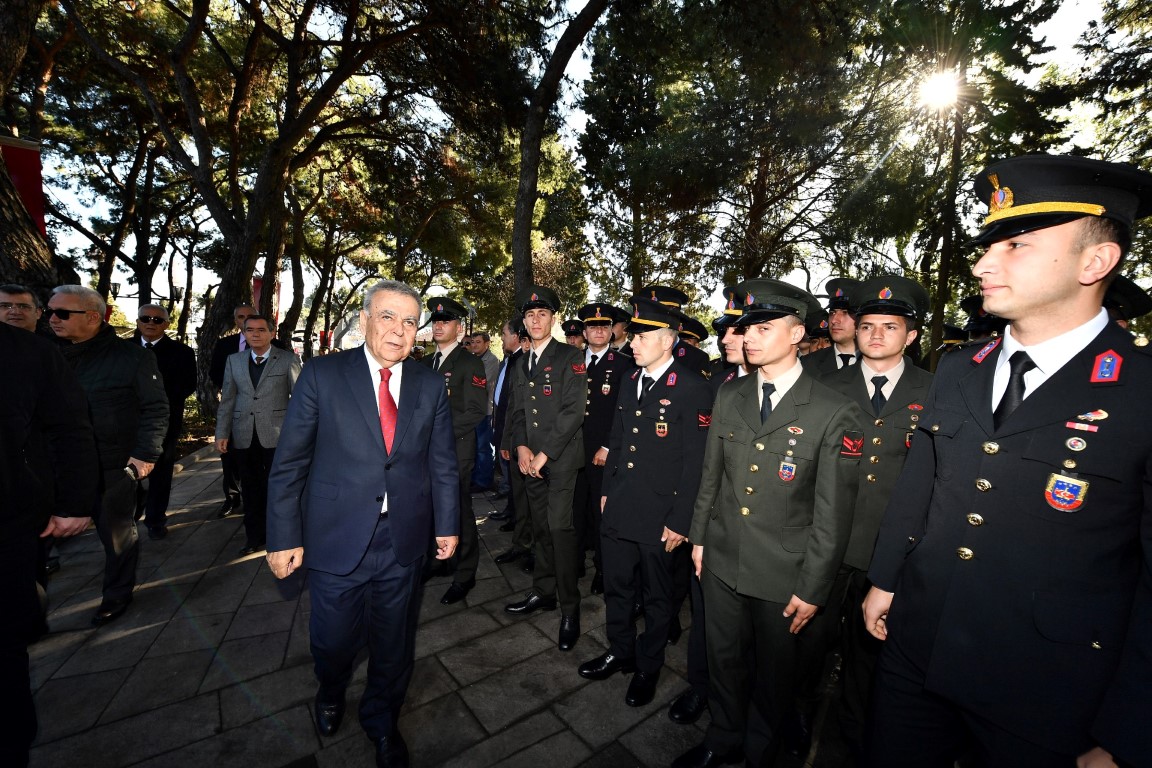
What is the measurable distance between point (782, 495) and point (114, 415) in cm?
509

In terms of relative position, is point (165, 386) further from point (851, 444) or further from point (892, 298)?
point (892, 298)

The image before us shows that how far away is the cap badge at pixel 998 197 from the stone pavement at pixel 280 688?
3058 millimetres

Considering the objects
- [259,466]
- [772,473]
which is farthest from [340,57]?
[772,473]

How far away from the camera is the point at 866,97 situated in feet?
39.7

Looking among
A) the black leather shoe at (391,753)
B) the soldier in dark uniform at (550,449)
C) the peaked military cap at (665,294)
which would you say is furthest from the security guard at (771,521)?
the peaked military cap at (665,294)

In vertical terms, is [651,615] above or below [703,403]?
below

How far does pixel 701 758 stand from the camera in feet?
8.45

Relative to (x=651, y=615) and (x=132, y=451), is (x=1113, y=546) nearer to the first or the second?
(x=651, y=615)

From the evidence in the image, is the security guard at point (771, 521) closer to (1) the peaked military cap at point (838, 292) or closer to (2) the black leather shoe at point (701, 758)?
(2) the black leather shoe at point (701, 758)

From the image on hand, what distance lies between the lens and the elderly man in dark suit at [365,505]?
2.54 m

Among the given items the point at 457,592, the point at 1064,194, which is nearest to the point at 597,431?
the point at 457,592

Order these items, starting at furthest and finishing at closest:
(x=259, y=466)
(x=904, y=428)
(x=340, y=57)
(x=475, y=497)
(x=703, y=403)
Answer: (x=340, y=57)
(x=475, y=497)
(x=259, y=466)
(x=703, y=403)
(x=904, y=428)

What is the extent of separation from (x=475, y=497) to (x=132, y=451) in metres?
4.44

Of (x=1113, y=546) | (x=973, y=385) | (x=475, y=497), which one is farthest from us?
(x=475, y=497)
